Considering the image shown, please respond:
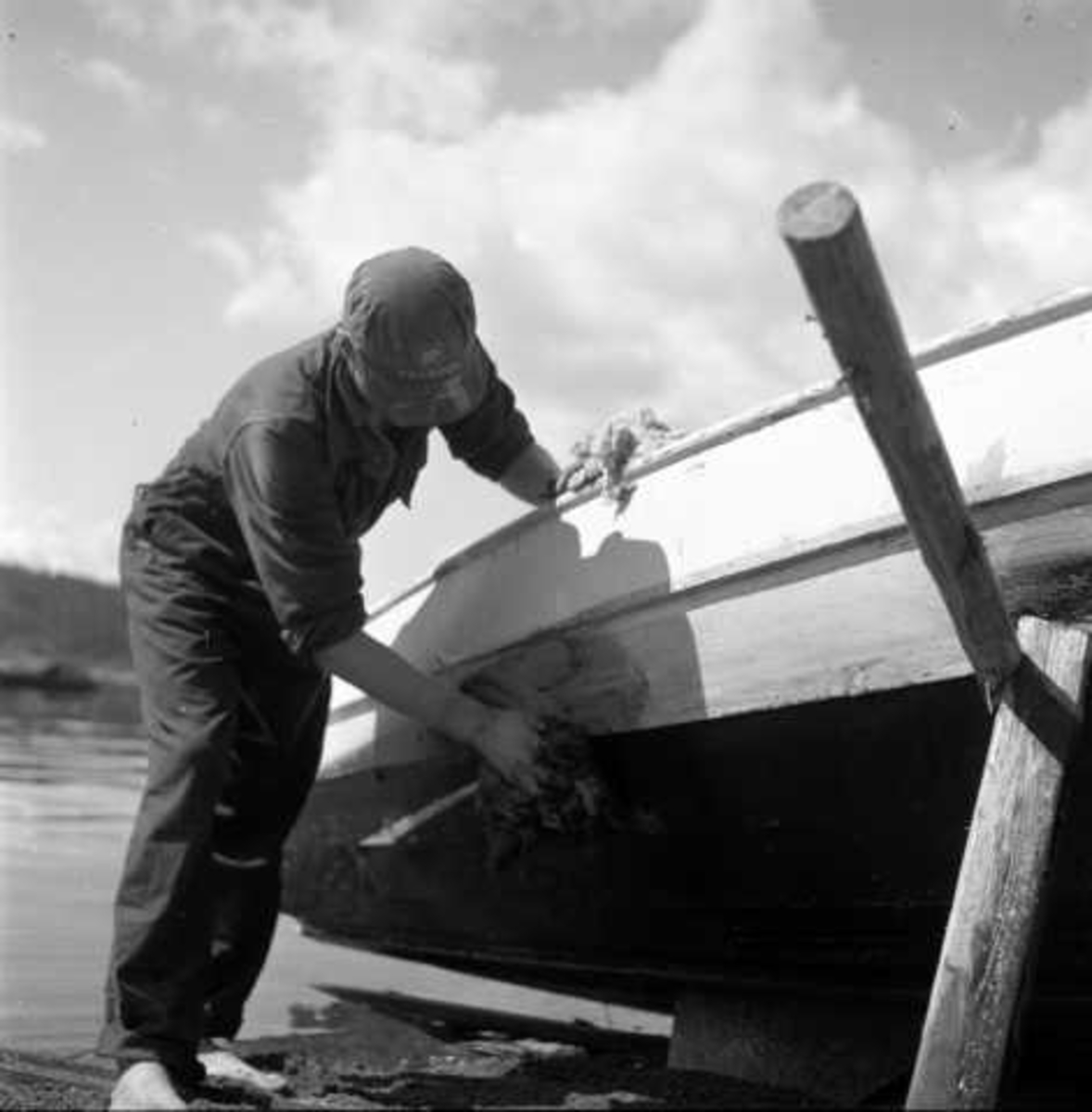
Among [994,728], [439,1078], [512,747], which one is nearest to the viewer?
[994,728]

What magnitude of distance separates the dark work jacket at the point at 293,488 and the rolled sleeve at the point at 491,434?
0.40 m

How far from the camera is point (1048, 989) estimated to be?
152 inches

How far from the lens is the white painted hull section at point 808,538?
10.4 ft

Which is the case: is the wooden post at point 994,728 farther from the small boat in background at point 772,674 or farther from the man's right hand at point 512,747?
the man's right hand at point 512,747

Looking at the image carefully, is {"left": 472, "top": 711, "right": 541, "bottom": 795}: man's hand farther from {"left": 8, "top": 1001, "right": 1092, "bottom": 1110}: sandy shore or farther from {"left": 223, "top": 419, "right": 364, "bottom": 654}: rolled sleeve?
{"left": 8, "top": 1001, "right": 1092, "bottom": 1110}: sandy shore

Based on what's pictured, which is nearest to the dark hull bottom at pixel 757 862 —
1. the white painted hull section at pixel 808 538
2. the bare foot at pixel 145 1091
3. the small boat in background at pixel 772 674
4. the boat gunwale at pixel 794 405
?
the small boat in background at pixel 772 674

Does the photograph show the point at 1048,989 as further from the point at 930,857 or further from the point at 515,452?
the point at 515,452

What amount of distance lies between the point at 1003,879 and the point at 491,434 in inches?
80.0

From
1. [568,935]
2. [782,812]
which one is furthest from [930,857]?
[568,935]

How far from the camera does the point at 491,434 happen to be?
450cm

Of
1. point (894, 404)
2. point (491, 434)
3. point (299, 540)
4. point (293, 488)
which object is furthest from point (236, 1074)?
point (894, 404)

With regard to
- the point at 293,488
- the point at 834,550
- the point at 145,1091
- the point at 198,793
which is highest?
the point at 834,550

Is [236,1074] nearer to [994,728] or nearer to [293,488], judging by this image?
[293,488]

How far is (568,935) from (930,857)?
4.56 feet
